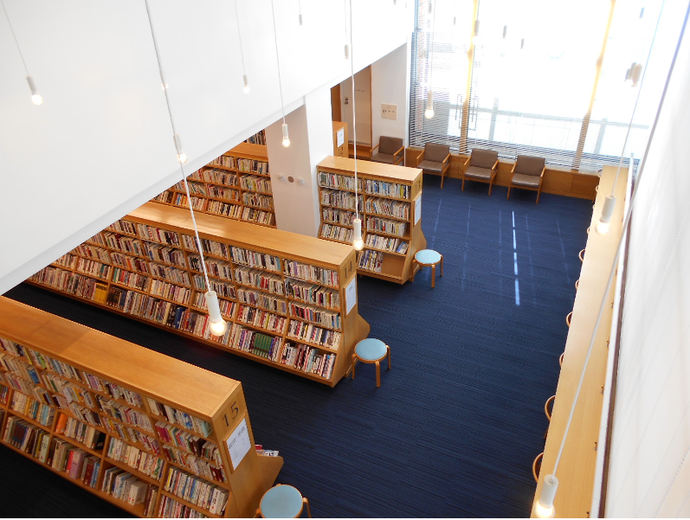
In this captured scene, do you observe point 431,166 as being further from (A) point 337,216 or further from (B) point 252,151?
(B) point 252,151

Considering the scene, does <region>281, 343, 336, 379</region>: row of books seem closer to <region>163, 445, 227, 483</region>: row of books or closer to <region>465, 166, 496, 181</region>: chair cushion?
<region>163, 445, 227, 483</region>: row of books

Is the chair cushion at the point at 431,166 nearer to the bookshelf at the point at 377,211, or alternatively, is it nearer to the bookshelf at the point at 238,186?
the bookshelf at the point at 377,211

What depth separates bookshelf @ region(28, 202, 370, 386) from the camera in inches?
259

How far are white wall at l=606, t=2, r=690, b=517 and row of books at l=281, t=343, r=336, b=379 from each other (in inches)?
136

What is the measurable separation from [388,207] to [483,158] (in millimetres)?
4142

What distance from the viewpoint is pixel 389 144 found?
39.8ft

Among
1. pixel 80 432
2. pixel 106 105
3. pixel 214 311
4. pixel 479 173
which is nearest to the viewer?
pixel 214 311

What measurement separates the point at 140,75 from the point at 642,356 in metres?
4.88

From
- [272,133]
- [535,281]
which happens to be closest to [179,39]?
[272,133]

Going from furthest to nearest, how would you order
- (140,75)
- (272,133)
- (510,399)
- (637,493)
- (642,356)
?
(272,133) → (510,399) → (140,75) → (642,356) → (637,493)

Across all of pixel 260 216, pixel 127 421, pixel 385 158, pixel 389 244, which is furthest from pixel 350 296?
pixel 385 158

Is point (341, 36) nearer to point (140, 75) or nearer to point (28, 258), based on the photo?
point (140, 75)

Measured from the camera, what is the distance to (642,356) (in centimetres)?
356

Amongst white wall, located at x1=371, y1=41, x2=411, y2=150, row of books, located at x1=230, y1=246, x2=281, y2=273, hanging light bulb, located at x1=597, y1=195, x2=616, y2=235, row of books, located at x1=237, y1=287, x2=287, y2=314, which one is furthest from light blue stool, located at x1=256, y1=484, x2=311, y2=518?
white wall, located at x1=371, y1=41, x2=411, y2=150
